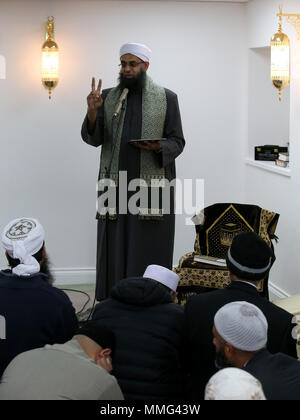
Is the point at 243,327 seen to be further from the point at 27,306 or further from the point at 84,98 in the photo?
the point at 84,98

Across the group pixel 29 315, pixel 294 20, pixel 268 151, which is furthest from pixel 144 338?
pixel 268 151

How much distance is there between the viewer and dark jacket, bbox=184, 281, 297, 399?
2826mm

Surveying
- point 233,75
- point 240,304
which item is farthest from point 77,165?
point 240,304

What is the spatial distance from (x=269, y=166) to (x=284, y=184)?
11.5 inches

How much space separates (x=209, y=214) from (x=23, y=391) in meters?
2.85

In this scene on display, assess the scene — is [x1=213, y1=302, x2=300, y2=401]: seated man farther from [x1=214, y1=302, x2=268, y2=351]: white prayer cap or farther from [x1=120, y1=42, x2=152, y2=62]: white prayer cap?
[x1=120, y1=42, x2=152, y2=62]: white prayer cap

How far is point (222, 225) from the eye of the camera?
15.6 ft

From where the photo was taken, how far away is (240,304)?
2480 mm

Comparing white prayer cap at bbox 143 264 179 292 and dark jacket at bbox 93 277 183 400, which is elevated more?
white prayer cap at bbox 143 264 179 292

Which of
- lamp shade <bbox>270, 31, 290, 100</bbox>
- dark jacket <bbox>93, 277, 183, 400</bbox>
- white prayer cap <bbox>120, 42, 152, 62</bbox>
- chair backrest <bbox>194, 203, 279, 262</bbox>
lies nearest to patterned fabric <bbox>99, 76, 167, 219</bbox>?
white prayer cap <bbox>120, 42, 152, 62</bbox>

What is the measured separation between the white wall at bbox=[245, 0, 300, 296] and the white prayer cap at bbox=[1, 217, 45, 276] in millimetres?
2525

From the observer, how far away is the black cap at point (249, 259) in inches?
121

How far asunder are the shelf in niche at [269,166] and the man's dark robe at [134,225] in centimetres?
105
